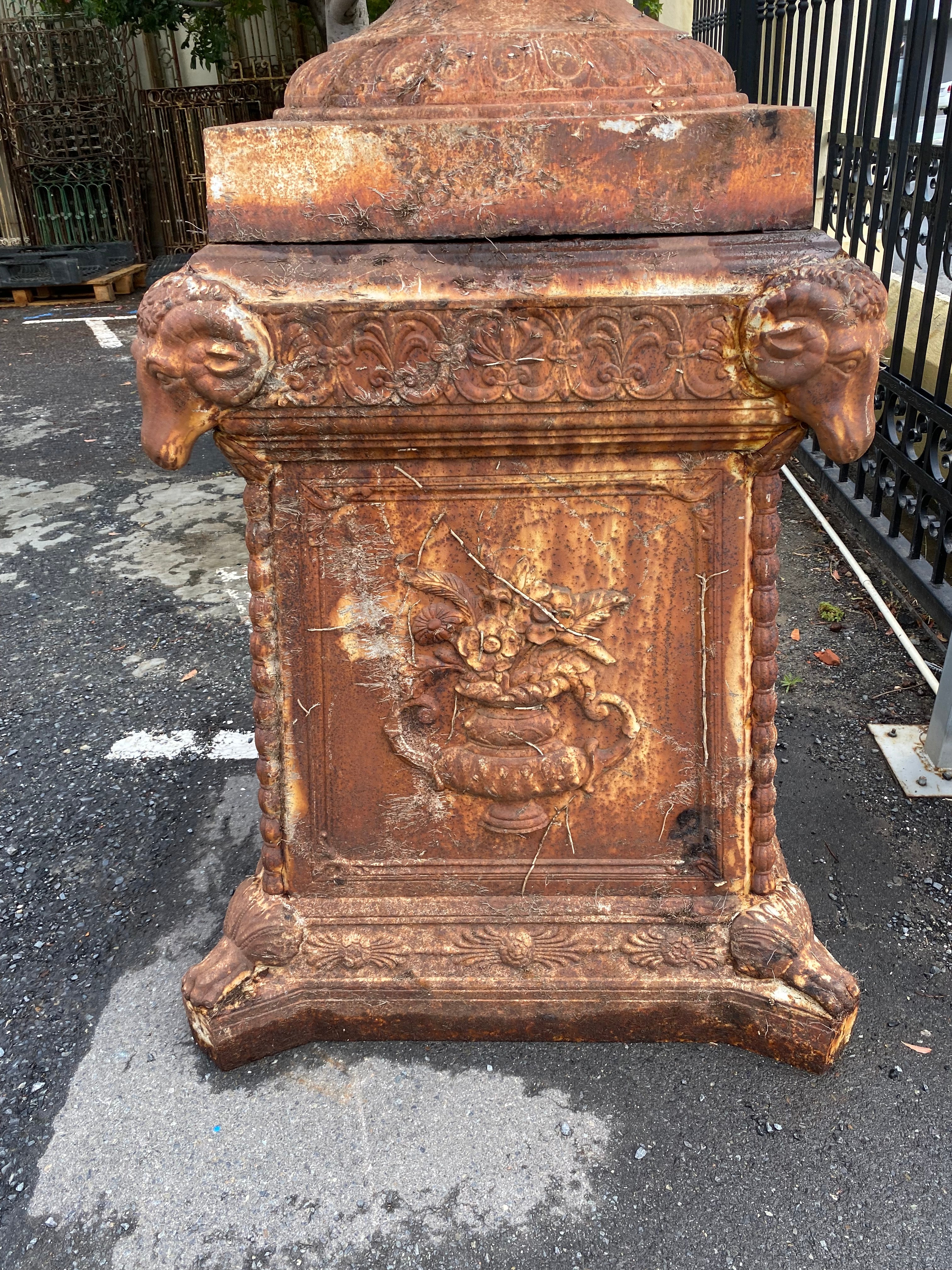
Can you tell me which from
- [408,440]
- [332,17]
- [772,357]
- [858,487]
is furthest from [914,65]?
[332,17]

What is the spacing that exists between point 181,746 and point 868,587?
222 cm

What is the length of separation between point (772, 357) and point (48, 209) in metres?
11.1

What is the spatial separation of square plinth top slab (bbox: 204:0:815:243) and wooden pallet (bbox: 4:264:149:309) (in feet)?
28.1

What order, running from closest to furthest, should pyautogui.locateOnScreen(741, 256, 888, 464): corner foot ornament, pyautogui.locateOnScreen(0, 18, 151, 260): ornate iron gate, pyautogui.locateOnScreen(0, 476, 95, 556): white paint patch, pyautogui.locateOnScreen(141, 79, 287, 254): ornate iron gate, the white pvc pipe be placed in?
pyautogui.locateOnScreen(741, 256, 888, 464): corner foot ornament < the white pvc pipe < pyautogui.locateOnScreen(0, 476, 95, 556): white paint patch < pyautogui.locateOnScreen(141, 79, 287, 254): ornate iron gate < pyautogui.locateOnScreen(0, 18, 151, 260): ornate iron gate

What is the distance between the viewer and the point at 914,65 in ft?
10.4

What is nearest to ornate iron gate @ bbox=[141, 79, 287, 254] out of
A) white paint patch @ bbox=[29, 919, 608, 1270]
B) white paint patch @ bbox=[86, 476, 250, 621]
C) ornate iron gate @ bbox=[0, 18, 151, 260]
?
ornate iron gate @ bbox=[0, 18, 151, 260]

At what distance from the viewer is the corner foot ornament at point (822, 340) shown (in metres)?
1.37

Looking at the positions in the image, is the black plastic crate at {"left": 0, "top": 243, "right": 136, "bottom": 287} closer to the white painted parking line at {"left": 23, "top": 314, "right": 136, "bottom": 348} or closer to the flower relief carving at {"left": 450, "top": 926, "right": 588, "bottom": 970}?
the white painted parking line at {"left": 23, "top": 314, "right": 136, "bottom": 348}

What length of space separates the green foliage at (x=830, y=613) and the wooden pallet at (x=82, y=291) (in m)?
7.93

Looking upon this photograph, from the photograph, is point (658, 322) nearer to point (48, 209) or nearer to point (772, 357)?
point (772, 357)

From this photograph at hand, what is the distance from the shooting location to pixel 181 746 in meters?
2.76

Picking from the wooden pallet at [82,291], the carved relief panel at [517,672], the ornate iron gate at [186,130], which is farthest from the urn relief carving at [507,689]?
the ornate iron gate at [186,130]

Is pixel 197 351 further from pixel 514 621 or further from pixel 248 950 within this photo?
pixel 248 950

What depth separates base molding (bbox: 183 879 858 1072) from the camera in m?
1.71
